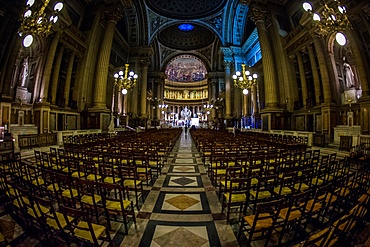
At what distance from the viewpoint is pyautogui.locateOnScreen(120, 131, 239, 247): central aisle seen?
2.40m

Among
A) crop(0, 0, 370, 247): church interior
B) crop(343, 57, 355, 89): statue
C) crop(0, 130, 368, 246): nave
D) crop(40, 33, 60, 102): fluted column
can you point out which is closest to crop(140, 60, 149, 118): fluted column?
crop(0, 0, 370, 247): church interior

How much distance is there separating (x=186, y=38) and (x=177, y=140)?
33833mm

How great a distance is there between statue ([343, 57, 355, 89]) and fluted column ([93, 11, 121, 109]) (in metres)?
21.8

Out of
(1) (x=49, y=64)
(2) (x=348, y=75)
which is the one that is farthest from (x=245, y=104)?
(1) (x=49, y=64)

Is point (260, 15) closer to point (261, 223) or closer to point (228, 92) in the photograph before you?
point (228, 92)

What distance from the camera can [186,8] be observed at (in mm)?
31438

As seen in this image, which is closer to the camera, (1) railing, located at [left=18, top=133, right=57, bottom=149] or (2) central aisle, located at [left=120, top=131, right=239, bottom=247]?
(2) central aisle, located at [left=120, top=131, right=239, bottom=247]

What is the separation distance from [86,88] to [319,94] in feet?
68.8

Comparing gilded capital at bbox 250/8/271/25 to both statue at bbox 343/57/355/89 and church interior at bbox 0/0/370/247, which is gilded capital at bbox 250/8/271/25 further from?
statue at bbox 343/57/355/89

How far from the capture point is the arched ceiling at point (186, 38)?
1630 inches

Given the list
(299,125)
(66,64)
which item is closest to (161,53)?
(66,64)

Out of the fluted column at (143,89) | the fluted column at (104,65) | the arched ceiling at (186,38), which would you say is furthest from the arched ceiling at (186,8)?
the fluted column at (104,65)

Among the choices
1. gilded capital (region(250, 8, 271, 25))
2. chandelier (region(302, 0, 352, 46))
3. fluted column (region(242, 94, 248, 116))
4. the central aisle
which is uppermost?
gilded capital (region(250, 8, 271, 25))

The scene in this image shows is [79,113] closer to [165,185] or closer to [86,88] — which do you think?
[86,88]
